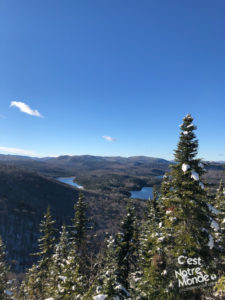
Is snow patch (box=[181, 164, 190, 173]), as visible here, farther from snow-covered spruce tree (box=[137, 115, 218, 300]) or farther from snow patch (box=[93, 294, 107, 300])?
snow patch (box=[93, 294, 107, 300])

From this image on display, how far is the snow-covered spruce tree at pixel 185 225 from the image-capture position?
11039mm

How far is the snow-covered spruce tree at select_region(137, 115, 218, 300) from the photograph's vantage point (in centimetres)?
1104

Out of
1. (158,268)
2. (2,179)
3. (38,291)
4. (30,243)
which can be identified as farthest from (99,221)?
(158,268)

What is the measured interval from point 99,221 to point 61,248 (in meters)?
118

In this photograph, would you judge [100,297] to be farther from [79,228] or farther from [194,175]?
[79,228]

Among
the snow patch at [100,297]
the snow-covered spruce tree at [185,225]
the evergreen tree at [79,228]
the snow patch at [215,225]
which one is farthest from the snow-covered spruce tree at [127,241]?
the snow patch at [215,225]

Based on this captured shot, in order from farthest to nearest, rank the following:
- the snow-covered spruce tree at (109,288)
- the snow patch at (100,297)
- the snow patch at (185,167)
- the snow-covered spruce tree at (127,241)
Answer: the snow-covered spruce tree at (127,241), the snow patch at (185,167), the snow-covered spruce tree at (109,288), the snow patch at (100,297)

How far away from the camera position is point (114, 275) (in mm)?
10539

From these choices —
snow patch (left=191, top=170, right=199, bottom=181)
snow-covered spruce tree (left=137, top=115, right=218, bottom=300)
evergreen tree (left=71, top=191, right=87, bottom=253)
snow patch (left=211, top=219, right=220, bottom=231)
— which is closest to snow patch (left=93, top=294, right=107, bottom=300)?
snow-covered spruce tree (left=137, top=115, right=218, bottom=300)

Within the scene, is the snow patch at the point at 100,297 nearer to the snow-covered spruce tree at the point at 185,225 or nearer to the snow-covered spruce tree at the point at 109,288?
the snow-covered spruce tree at the point at 109,288

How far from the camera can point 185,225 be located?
11664 millimetres

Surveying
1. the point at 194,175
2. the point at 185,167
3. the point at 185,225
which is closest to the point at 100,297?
the point at 185,225

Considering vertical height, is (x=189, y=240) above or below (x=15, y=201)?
above

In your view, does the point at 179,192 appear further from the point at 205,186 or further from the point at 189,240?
the point at 189,240
